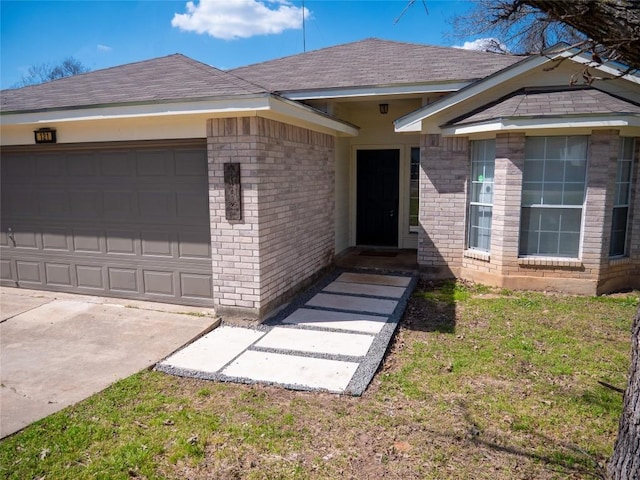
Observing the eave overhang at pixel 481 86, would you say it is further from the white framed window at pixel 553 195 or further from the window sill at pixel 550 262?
the window sill at pixel 550 262

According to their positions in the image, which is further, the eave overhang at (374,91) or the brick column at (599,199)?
the eave overhang at (374,91)

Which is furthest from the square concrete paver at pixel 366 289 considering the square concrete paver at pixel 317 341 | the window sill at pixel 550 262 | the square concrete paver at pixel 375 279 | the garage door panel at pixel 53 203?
the garage door panel at pixel 53 203

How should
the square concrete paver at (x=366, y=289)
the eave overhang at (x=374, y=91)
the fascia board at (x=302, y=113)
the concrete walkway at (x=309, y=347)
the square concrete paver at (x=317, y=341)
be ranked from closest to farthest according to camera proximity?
the concrete walkway at (x=309, y=347), the square concrete paver at (x=317, y=341), the fascia board at (x=302, y=113), the square concrete paver at (x=366, y=289), the eave overhang at (x=374, y=91)

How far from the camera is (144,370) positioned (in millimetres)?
4695

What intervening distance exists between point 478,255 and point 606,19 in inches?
242

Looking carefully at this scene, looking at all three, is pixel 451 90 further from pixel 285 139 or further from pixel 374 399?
pixel 374 399

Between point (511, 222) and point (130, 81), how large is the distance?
254 inches

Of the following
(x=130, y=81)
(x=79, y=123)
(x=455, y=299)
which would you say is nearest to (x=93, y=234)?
(x=79, y=123)

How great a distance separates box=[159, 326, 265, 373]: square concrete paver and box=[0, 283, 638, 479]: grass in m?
0.30

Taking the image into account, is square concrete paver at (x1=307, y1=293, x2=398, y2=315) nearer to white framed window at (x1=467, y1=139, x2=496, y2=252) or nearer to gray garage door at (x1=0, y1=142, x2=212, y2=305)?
gray garage door at (x1=0, y1=142, x2=212, y2=305)

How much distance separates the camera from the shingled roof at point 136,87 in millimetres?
5723

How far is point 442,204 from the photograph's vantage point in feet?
27.4

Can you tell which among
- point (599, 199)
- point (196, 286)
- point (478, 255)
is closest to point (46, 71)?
point (196, 286)

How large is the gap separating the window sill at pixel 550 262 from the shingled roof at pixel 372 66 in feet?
10.9
